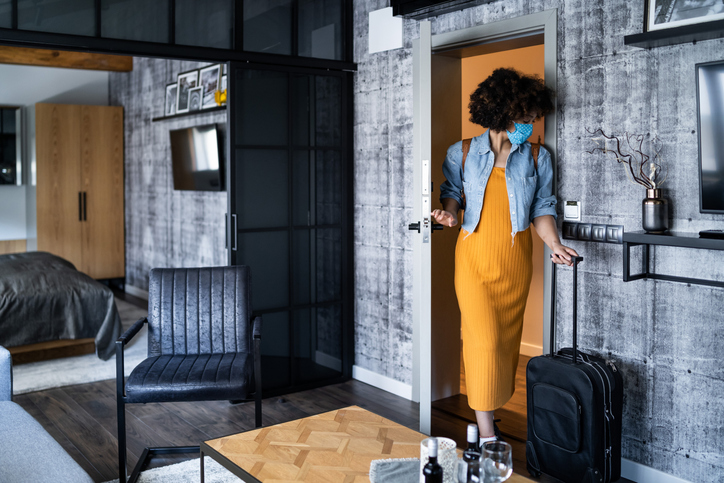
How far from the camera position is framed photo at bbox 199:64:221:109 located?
18.7ft

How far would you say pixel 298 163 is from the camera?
14.0ft

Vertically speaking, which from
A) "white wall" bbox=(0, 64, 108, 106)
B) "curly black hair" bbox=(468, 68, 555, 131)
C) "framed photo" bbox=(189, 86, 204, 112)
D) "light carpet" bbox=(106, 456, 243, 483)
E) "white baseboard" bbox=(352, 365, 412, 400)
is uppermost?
"white wall" bbox=(0, 64, 108, 106)

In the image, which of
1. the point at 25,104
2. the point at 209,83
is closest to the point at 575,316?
the point at 209,83

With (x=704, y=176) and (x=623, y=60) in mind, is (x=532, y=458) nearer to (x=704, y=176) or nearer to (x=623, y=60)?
(x=704, y=176)

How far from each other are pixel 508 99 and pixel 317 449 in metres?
1.78

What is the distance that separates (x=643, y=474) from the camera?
9.49 feet

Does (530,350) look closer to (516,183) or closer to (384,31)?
(516,183)

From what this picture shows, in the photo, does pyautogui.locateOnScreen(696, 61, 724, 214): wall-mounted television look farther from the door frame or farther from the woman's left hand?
the door frame

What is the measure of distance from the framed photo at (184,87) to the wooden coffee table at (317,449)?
4.45m

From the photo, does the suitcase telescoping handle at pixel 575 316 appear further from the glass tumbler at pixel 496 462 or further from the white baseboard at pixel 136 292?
the white baseboard at pixel 136 292

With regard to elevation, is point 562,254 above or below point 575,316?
above

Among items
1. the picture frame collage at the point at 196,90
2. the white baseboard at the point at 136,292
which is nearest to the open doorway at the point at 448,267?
the picture frame collage at the point at 196,90

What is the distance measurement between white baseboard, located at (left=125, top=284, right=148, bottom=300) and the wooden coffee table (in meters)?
5.46

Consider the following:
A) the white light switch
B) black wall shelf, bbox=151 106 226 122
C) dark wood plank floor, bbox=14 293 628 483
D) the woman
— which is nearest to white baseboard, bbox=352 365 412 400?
dark wood plank floor, bbox=14 293 628 483
